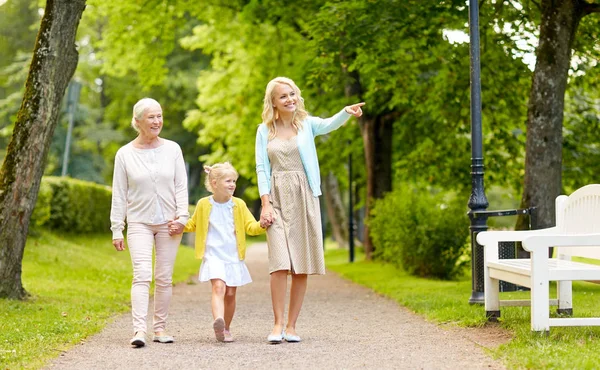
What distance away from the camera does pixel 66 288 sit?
538 inches

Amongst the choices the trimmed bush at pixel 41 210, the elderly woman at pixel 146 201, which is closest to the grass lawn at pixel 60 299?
the trimmed bush at pixel 41 210

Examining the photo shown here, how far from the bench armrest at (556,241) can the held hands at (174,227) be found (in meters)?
2.83

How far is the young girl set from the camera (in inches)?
315

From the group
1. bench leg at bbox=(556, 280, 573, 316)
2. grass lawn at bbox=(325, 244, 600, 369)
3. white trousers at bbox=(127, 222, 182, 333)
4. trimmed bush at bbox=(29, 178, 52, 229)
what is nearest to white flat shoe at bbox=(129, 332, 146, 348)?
white trousers at bbox=(127, 222, 182, 333)

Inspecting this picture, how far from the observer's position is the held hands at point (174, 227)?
7.90m

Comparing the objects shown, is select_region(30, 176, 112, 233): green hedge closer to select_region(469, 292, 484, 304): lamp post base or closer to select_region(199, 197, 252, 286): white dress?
select_region(469, 292, 484, 304): lamp post base

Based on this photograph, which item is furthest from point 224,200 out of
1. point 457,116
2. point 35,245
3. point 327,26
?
point 35,245

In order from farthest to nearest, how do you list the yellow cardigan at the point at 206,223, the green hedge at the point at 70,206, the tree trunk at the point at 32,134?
→ 1. the green hedge at the point at 70,206
2. the tree trunk at the point at 32,134
3. the yellow cardigan at the point at 206,223

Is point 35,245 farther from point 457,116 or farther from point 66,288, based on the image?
point 457,116

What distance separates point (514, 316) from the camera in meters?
8.99

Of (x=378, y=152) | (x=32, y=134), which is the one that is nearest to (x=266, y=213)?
(x=32, y=134)

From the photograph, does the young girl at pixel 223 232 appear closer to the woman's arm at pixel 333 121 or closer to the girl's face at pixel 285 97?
the girl's face at pixel 285 97

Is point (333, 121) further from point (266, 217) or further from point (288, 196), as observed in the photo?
point (266, 217)

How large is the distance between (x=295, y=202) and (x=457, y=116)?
442 inches
